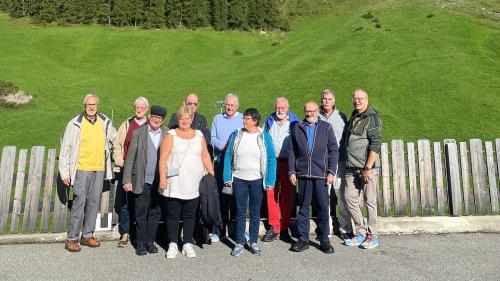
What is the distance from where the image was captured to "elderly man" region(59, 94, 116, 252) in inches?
246

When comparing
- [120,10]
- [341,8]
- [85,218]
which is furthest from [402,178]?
[341,8]

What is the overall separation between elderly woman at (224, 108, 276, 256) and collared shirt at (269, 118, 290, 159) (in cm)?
49

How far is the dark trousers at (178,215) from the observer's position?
596cm

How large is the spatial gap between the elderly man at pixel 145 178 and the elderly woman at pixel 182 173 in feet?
1.26

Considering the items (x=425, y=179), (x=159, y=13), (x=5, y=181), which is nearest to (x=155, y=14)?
(x=159, y=13)

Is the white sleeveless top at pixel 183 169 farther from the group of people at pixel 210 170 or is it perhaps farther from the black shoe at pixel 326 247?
the black shoe at pixel 326 247

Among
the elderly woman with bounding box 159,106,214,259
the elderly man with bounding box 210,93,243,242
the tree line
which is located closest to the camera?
the elderly woman with bounding box 159,106,214,259

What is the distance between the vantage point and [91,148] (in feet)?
20.9

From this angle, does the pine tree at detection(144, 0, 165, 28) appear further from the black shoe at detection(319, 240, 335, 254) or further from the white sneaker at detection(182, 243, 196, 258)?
the black shoe at detection(319, 240, 335, 254)

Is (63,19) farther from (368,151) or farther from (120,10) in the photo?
(368,151)

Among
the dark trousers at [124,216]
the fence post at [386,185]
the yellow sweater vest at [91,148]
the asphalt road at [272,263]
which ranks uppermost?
the yellow sweater vest at [91,148]

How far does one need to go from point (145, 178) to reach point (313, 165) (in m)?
2.51

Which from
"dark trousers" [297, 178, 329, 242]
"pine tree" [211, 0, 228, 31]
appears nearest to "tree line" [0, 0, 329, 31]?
"pine tree" [211, 0, 228, 31]

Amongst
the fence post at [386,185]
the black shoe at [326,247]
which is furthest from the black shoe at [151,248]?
the fence post at [386,185]
